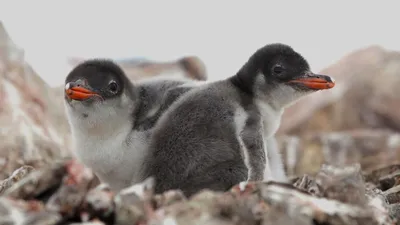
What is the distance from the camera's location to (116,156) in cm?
408

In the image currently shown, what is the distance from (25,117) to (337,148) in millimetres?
5813

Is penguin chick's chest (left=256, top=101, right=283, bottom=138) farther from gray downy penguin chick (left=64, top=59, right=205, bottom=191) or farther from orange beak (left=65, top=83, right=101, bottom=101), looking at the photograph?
orange beak (left=65, top=83, right=101, bottom=101)

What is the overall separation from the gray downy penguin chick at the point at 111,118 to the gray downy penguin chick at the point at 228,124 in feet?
0.45

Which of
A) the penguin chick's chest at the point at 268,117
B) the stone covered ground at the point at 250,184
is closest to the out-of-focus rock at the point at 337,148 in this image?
the stone covered ground at the point at 250,184

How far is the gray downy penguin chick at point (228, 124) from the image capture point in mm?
3709

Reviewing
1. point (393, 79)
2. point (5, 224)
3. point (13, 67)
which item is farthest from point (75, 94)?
point (393, 79)

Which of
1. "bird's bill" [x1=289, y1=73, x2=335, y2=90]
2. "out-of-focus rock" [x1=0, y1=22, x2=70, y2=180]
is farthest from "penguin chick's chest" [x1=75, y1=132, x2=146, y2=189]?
"out-of-focus rock" [x1=0, y1=22, x2=70, y2=180]

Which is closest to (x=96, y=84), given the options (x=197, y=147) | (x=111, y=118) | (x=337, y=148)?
(x=111, y=118)

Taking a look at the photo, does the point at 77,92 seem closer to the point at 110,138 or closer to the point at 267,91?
the point at 110,138

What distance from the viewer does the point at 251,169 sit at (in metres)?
3.78

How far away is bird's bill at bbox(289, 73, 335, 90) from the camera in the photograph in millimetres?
4223

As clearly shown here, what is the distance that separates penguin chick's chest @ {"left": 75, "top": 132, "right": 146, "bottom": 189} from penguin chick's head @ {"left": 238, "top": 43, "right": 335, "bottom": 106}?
2.60 ft

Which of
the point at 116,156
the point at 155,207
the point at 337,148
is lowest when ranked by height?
the point at 337,148

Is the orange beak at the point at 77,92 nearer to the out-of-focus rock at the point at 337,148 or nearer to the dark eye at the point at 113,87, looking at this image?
the dark eye at the point at 113,87
